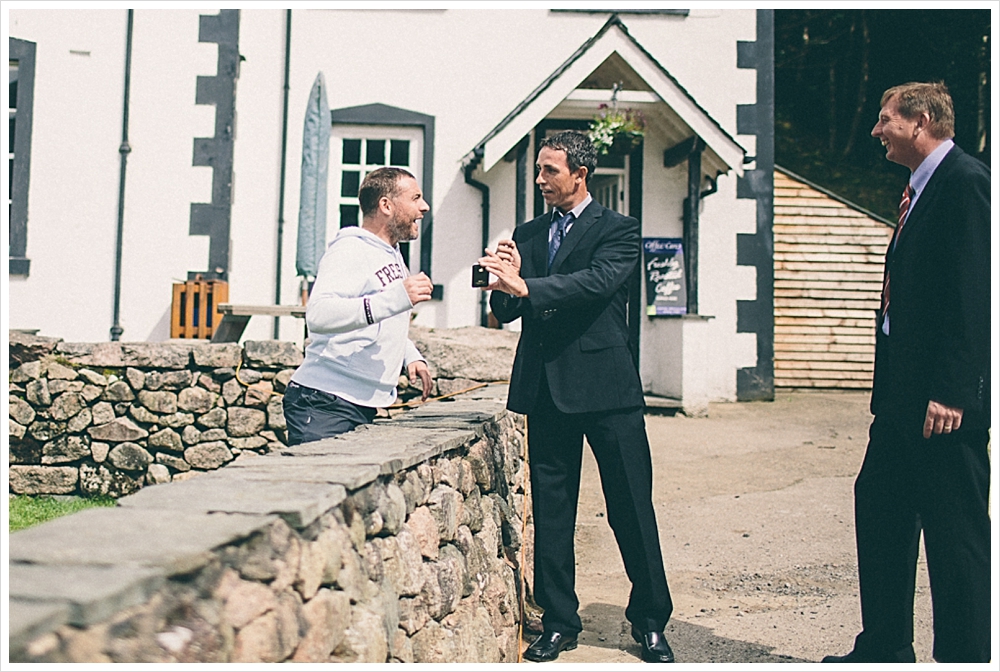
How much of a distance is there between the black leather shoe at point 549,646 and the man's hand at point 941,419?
5.02ft

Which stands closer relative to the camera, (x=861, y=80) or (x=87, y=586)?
(x=87, y=586)

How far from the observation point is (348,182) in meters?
10.2

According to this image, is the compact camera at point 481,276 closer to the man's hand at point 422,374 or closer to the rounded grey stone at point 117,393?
the man's hand at point 422,374

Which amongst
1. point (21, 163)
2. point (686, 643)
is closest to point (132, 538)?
point (686, 643)

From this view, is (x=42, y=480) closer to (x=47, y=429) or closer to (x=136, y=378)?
(x=47, y=429)

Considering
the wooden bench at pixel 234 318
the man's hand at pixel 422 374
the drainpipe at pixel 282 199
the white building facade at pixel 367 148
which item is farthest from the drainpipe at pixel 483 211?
the man's hand at pixel 422 374

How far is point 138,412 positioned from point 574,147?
4674 mm

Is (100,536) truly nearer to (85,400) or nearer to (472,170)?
(85,400)

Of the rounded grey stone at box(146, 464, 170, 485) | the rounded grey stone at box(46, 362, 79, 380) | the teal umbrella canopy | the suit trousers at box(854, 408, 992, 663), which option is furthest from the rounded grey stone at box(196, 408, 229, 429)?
the suit trousers at box(854, 408, 992, 663)

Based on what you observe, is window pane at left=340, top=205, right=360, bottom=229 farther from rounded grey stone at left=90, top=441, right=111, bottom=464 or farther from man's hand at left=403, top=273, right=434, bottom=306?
man's hand at left=403, top=273, right=434, bottom=306

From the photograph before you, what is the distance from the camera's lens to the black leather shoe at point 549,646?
3303 mm

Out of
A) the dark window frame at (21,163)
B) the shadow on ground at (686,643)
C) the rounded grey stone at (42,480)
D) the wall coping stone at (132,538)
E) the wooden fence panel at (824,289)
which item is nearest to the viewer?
the wall coping stone at (132,538)

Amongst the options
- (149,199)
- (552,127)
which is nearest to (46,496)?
(149,199)

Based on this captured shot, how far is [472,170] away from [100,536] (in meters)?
8.67
